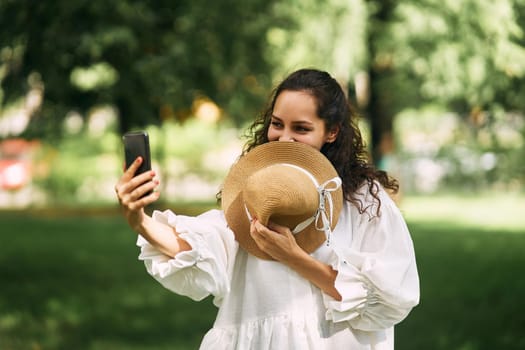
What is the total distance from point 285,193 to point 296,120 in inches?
13.0

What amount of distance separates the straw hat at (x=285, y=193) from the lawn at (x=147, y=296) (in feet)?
13.8

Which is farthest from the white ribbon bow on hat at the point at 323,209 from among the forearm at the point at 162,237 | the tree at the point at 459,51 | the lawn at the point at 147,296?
the tree at the point at 459,51

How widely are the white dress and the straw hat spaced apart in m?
0.06

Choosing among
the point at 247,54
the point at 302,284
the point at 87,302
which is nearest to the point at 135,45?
the point at 247,54

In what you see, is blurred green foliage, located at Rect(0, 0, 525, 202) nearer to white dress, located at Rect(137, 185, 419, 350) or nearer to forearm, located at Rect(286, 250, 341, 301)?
white dress, located at Rect(137, 185, 419, 350)

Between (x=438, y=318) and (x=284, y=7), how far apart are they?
414 centimetres

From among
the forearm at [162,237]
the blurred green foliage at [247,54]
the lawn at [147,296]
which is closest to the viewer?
the forearm at [162,237]

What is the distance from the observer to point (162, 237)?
9.21 feet

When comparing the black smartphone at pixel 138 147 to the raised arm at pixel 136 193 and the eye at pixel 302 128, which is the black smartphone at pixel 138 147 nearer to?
the raised arm at pixel 136 193

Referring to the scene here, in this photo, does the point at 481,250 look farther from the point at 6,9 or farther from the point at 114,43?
the point at 6,9

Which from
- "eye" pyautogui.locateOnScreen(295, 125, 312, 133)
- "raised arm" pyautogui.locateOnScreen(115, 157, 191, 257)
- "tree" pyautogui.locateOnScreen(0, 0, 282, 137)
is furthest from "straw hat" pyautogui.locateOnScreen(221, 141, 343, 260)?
"tree" pyautogui.locateOnScreen(0, 0, 282, 137)

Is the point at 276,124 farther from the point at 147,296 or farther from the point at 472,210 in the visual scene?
the point at 472,210

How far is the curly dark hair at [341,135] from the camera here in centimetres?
307

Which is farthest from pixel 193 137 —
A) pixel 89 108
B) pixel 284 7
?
pixel 284 7
